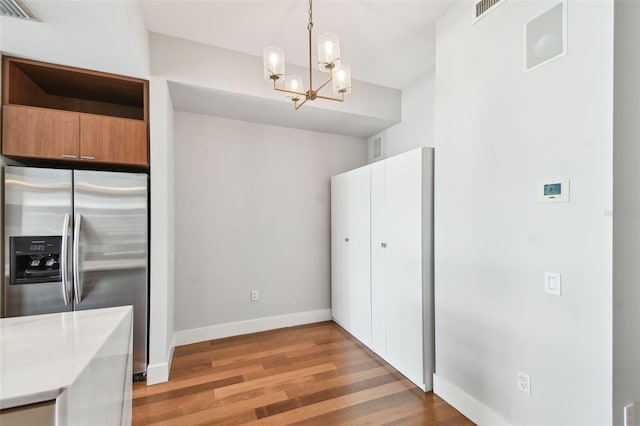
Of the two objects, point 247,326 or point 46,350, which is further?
point 247,326

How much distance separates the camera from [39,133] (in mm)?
2207

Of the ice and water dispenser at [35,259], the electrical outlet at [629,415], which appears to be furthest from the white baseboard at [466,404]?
the ice and water dispenser at [35,259]

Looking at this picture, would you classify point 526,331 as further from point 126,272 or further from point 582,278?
point 126,272

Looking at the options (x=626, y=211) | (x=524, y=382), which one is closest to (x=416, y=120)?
(x=626, y=211)

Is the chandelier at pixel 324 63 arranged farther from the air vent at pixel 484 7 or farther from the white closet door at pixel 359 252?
the white closet door at pixel 359 252

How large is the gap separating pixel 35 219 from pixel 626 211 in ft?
12.4

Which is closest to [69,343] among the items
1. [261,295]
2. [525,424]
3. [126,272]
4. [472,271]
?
[126,272]

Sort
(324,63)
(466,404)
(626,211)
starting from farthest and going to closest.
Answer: (466,404)
(324,63)
(626,211)

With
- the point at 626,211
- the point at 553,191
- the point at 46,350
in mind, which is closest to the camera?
the point at 46,350

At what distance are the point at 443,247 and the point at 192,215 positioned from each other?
8.76ft

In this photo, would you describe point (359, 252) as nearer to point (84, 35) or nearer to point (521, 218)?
point (521, 218)

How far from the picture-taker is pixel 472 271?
6.68 ft

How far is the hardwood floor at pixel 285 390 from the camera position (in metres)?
2.04

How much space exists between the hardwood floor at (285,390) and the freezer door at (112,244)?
0.48 meters
